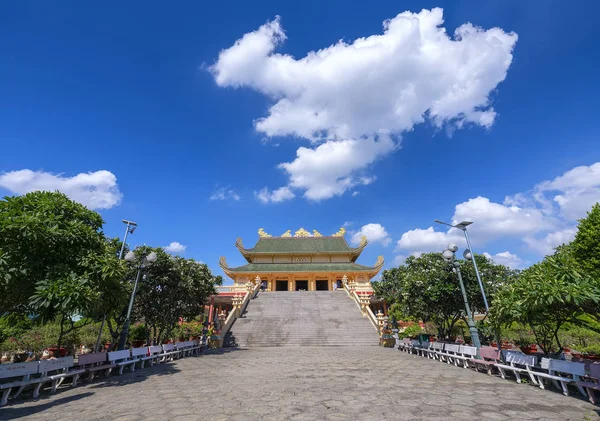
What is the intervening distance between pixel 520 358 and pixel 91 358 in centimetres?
1137

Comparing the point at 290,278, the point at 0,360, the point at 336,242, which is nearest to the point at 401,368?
the point at 0,360

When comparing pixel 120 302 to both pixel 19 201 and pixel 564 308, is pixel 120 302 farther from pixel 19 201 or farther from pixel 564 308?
pixel 564 308

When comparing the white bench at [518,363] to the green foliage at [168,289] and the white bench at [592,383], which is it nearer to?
the white bench at [592,383]

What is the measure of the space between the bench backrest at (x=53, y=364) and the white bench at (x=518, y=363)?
11.0 m

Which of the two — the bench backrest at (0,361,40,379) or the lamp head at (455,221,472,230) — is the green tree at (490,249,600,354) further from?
the bench backrest at (0,361,40,379)

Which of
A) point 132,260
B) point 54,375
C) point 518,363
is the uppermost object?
point 132,260

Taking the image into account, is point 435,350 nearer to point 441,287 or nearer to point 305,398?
point 441,287

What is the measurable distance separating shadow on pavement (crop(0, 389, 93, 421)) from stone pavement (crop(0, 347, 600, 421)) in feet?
0.06

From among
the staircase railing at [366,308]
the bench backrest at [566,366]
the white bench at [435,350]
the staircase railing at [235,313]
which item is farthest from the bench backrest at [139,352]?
the staircase railing at [366,308]

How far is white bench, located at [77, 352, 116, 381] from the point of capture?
8080mm

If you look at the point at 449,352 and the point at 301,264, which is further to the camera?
the point at 301,264

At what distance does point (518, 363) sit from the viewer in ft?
26.2

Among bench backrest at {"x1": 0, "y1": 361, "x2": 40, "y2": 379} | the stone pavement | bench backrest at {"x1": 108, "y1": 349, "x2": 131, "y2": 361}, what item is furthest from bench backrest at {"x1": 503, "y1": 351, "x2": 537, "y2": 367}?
bench backrest at {"x1": 0, "y1": 361, "x2": 40, "y2": 379}

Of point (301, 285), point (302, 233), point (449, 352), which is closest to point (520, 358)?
point (449, 352)
